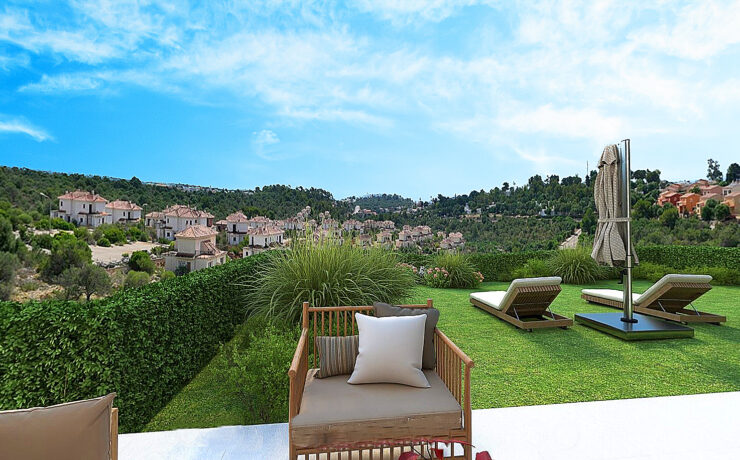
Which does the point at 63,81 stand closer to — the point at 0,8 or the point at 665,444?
the point at 0,8

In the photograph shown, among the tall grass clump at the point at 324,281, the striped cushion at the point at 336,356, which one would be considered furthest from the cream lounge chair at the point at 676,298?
the striped cushion at the point at 336,356

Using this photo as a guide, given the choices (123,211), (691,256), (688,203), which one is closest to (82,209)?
(123,211)

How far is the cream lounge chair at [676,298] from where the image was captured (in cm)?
530

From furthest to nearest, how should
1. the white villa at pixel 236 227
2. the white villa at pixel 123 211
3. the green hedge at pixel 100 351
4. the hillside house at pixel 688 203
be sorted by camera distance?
the hillside house at pixel 688 203 → the white villa at pixel 236 227 → the white villa at pixel 123 211 → the green hedge at pixel 100 351

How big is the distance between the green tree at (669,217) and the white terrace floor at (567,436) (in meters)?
13.5

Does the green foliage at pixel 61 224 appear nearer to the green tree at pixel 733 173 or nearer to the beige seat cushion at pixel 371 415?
the beige seat cushion at pixel 371 415

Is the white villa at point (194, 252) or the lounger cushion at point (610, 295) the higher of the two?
the white villa at point (194, 252)

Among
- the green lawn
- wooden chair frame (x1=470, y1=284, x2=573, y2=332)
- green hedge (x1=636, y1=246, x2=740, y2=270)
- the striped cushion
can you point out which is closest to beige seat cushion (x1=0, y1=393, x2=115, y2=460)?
the striped cushion

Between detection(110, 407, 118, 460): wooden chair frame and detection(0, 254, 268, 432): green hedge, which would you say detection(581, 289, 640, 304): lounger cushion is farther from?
detection(110, 407, 118, 460): wooden chair frame

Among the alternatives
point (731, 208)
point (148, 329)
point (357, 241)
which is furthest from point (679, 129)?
point (148, 329)

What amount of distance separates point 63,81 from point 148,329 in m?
8.52

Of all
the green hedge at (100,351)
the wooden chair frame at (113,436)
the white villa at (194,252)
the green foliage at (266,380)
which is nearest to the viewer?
the wooden chair frame at (113,436)

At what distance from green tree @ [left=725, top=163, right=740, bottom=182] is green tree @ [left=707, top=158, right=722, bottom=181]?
229mm

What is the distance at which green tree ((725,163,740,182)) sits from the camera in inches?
567
